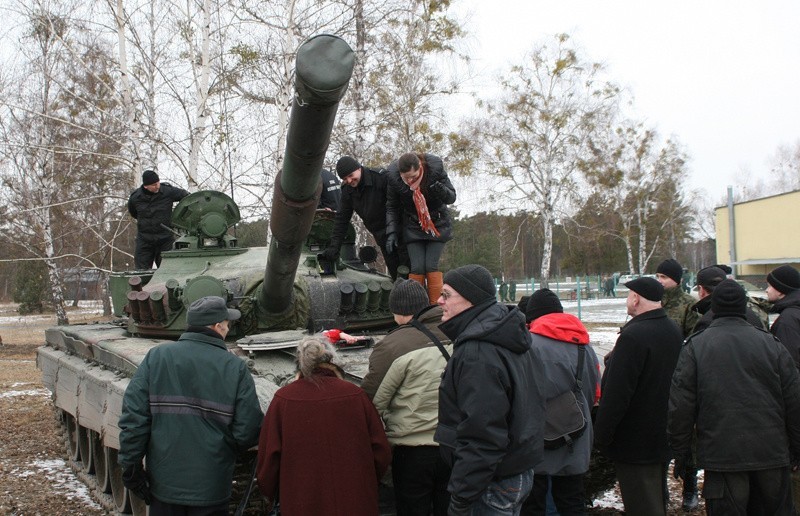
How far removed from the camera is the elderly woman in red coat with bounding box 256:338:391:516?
4.22 metres

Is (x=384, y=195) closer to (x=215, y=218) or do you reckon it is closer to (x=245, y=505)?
(x=215, y=218)

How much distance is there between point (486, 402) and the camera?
3.55 m

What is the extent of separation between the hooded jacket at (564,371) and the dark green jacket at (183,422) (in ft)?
5.84

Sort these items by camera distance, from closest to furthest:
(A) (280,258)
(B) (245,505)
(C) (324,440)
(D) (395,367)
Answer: (C) (324,440) < (D) (395,367) < (B) (245,505) < (A) (280,258)

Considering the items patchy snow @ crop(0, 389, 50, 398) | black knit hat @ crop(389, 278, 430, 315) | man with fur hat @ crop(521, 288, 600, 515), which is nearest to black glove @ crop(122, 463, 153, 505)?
black knit hat @ crop(389, 278, 430, 315)

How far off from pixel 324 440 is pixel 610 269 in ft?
175

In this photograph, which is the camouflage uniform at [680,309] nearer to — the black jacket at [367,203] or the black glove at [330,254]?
the black jacket at [367,203]

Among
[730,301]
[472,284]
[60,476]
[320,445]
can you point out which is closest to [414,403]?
[320,445]

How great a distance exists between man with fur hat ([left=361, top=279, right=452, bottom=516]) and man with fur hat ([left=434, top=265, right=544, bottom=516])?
0.70 meters

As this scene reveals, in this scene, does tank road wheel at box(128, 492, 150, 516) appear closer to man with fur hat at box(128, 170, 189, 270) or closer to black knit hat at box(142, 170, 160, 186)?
man with fur hat at box(128, 170, 189, 270)

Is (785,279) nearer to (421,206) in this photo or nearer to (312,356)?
(421,206)

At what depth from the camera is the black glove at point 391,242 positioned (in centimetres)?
733

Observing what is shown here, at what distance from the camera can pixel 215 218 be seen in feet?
26.9

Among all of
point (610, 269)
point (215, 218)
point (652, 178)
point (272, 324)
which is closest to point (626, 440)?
point (272, 324)
